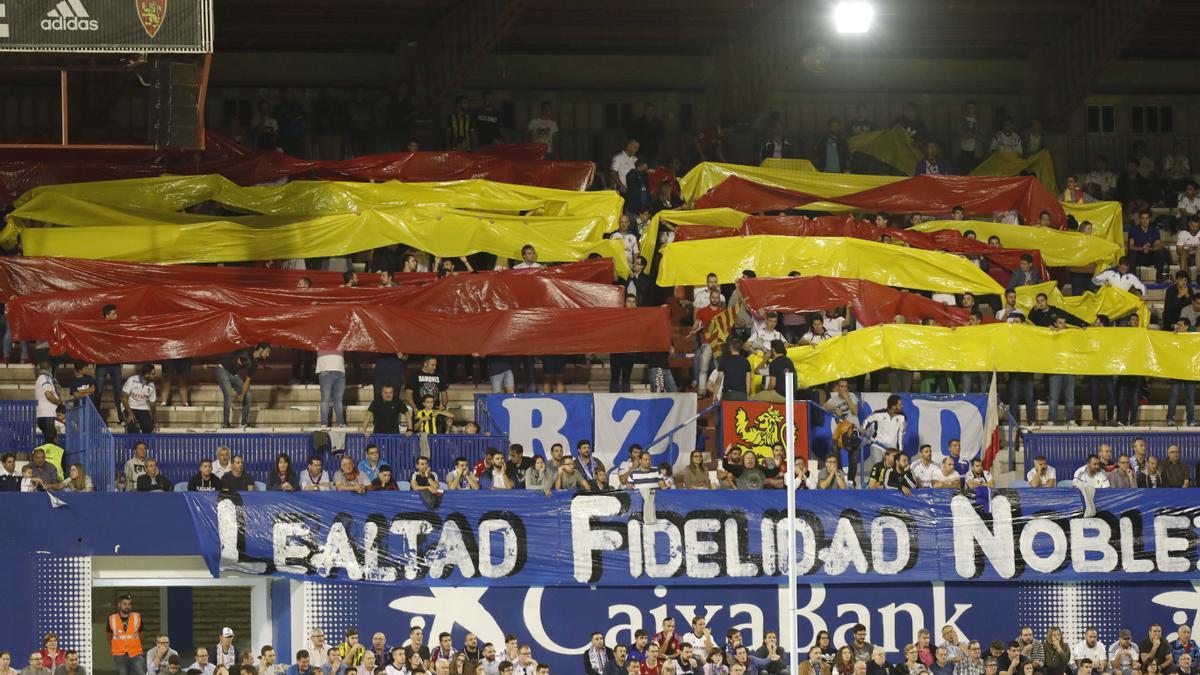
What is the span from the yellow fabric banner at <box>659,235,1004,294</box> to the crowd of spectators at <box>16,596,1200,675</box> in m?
7.21

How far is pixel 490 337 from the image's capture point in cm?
2870

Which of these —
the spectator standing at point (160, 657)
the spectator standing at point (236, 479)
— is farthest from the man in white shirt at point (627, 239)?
the spectator standing at point (160, 657)

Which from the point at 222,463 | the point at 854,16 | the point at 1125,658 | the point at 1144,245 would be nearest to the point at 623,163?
the point at 854,16

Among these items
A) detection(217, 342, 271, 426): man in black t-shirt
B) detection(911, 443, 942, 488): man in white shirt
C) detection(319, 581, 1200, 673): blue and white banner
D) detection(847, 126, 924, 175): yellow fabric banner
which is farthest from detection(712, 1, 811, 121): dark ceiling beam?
detection(319, 581, 1200, 673): blue and white banner

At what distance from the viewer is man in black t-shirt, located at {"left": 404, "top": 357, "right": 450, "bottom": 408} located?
27219 millimetres

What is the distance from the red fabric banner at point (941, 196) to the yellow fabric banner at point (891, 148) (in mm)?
2824

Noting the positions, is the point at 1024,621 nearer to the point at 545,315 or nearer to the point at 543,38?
the point at 545,315

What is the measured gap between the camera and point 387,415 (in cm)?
2661

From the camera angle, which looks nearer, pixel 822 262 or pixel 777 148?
pixel 822 262

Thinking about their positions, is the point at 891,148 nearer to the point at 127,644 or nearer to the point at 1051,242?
the point at 1051,242

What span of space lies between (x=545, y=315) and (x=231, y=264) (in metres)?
6.10

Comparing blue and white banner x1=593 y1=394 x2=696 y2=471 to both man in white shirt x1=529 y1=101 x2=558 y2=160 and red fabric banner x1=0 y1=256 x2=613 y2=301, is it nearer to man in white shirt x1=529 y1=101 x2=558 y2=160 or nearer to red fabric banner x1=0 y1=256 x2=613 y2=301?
red fabric banner x1=0 y1=256 x2=613 y2=301

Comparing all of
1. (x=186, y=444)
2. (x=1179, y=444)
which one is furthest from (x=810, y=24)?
(x=186, y=444)

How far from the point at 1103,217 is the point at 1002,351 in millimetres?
7229
